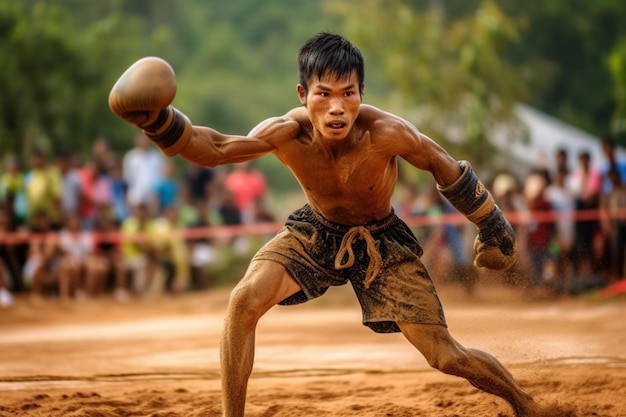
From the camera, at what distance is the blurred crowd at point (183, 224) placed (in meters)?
12.3

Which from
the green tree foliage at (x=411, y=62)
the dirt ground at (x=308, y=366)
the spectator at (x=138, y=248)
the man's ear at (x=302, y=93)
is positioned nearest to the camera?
the man's ear at (x=302, y=93)

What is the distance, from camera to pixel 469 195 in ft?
17.4

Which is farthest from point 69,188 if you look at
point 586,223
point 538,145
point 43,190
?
point 538,145

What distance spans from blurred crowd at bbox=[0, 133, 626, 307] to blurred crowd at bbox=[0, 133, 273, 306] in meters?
0.02

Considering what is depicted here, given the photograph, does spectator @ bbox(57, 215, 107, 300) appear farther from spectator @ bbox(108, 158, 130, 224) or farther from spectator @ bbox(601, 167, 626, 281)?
spectator @ bbox(601, 167, 626, 281)

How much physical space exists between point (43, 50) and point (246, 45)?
21.9 m

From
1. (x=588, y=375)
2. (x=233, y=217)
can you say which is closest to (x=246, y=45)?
(x=233, y=217)

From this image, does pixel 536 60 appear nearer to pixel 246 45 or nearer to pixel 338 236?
pixel 246 45

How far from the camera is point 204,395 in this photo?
632 cm

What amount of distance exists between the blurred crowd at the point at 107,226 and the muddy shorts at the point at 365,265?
8433 mm

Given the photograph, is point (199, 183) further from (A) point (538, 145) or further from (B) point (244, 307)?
(B) point (244, 307)

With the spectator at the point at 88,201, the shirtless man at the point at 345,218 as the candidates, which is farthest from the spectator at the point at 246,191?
the shirtless man at the point at 345,218

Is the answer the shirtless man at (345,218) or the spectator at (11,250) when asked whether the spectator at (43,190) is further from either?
the shirtless man at (345,218)

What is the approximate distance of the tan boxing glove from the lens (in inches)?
185
